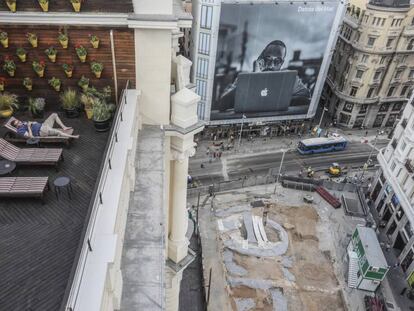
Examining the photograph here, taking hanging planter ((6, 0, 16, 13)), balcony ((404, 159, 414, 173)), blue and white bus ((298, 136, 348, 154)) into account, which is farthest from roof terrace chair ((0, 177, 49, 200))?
blue and white bus ((298, 136, 348, 154))

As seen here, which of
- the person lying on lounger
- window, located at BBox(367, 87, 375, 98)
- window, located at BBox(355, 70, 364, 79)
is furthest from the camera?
window, located at BBox(367, 87, 375, 98)

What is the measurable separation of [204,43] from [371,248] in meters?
Result: 39.8

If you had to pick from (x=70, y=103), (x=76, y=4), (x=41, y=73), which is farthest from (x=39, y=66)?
(x=76, y=4)

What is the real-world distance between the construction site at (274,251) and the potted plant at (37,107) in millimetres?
30279

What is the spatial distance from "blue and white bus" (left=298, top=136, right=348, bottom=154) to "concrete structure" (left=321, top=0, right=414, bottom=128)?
37.8ft

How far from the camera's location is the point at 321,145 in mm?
70438

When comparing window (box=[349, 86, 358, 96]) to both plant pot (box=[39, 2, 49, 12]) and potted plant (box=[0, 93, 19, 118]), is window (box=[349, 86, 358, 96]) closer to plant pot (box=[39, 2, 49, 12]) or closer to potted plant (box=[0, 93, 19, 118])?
plant pot (box=[39, 2, 49, 12])

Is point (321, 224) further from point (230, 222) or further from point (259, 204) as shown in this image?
point (230, 222)

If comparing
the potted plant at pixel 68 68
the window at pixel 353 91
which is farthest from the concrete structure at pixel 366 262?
the window at pixel 353 91

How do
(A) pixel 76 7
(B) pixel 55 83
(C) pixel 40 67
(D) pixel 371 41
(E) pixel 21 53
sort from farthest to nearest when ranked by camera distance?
(D) pixel 371 41, (B) pixel 55 83, (C) pixel 40 67, (E) pixel 21 53, (A) pixel 76 7

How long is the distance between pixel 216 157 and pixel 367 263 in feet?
107

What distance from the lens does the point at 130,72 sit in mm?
20641

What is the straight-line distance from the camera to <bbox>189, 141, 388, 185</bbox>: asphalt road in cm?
6381

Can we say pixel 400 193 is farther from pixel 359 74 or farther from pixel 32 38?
pixel 32 38
